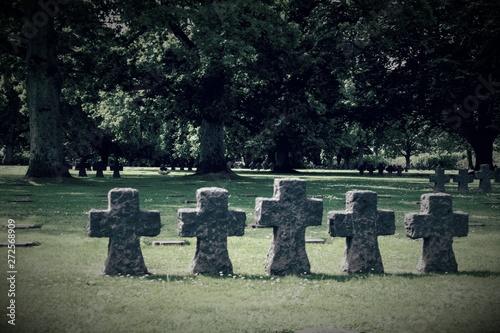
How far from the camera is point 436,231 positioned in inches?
346

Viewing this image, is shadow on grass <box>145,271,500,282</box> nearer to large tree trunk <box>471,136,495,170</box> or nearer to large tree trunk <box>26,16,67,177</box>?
large tree trunk <box>26,16,67,177</box>

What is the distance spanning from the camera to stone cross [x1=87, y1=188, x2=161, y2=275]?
8.02 meters

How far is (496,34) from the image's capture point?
41.2 metres

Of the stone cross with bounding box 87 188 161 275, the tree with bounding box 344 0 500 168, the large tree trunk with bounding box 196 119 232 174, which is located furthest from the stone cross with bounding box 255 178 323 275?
the tree with bounding box 344 0 500 168

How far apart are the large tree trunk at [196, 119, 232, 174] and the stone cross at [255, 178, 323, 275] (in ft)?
98.9

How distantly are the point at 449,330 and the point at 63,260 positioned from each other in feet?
20.3

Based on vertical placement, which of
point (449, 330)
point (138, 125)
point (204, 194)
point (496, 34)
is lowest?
point (449, 330)

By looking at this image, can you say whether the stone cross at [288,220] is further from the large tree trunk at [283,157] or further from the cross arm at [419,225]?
the large tree trunk at [283,157]

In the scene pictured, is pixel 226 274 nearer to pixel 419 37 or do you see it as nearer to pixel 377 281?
pixel 377 281

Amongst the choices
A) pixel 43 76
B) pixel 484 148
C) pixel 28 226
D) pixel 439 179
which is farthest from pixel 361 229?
pixel 484 148

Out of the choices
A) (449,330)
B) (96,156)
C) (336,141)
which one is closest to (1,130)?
(96,156)

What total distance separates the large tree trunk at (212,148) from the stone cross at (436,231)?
30.2 metres

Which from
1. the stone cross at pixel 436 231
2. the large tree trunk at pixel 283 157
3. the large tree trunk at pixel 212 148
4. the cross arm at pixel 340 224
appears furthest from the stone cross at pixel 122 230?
the large tree trunk at pixel 283 157

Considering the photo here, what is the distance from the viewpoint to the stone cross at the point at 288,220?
27.6 ft
